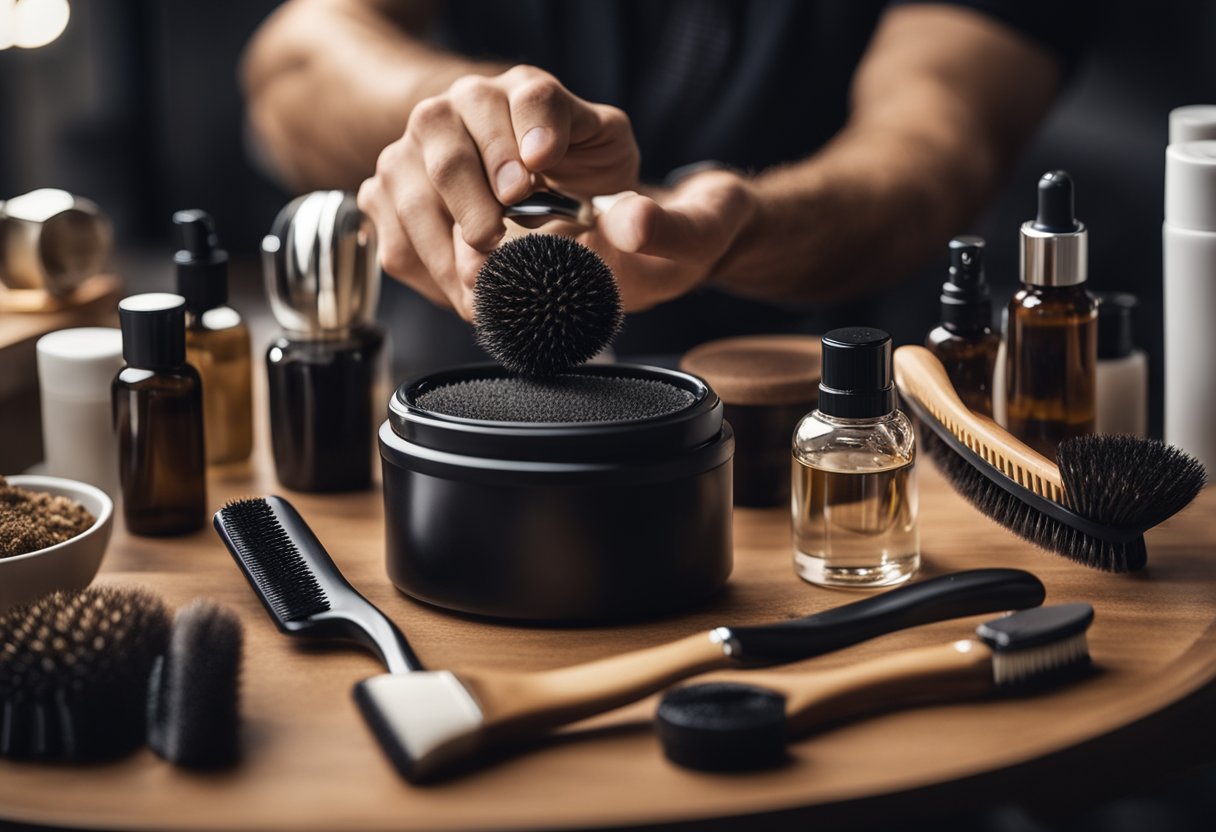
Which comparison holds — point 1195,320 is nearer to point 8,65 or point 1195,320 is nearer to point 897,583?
point 897,583

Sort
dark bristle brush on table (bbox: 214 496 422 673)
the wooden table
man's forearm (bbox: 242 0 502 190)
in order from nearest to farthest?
the wooden table, dark bristle brush on table (bbox: 214 496 422 673), man's forearm (bbox: 242 0 502 190)

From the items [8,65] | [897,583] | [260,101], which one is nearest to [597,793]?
[897,583]

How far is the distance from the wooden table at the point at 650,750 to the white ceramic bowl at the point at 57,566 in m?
0.04

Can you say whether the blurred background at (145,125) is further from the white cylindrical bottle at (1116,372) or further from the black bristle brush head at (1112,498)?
the black bristle brush head at (1112,498)

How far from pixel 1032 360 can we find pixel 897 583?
17 centimetres

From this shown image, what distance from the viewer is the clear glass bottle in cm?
58

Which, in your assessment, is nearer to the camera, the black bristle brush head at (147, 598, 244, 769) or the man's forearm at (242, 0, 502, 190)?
the black bristle brush head at (147, 598, 244, 769)

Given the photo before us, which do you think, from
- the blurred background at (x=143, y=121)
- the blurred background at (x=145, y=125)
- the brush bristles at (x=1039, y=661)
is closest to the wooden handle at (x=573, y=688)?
the brush bristles at (x=1039, y=661)

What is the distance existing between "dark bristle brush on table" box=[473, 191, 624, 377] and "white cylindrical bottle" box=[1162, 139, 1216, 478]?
333mm

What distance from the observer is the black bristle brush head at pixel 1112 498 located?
565 millimetres

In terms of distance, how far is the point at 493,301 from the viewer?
59 cm

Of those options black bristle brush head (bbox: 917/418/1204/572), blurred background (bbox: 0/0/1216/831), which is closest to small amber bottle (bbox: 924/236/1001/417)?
black bristle brush head (bbox: 917/418/1204/572)

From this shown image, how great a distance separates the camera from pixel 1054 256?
2.22 feet

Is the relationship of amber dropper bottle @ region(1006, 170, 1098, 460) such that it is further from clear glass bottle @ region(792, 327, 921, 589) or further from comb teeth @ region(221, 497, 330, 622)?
comb teeth @ region(221, 497, 330, 622)
